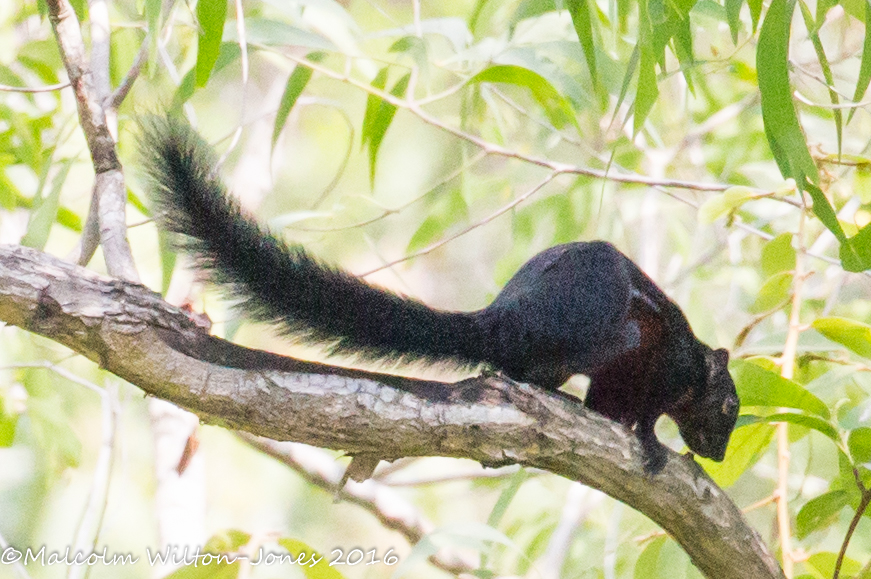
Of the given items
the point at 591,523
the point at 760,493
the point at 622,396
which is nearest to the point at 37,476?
the point at 622,396

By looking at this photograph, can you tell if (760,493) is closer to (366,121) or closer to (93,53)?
(366,121)

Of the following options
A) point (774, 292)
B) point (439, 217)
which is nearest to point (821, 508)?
point (774, 292)

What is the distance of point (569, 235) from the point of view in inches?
113

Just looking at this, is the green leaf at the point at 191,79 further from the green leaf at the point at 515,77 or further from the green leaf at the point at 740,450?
the green leaf at the point at 740,450

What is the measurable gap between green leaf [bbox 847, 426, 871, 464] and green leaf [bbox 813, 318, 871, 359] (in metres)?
0.21

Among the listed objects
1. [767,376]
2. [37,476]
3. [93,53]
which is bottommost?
[37,476]

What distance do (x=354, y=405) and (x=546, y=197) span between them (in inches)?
73.9

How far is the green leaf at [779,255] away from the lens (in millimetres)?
2027

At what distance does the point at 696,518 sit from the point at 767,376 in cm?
33

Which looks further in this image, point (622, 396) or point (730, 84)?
point (730, 84)

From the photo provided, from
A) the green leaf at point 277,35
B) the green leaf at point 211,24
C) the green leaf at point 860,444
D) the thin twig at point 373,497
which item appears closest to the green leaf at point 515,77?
the green leaf at point 277,35

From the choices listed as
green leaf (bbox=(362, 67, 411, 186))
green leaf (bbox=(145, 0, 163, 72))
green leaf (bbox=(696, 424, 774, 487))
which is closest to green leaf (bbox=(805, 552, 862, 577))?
green leaf (bbox=(696, 424, 774, 487))

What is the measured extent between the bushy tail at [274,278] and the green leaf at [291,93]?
632 mm

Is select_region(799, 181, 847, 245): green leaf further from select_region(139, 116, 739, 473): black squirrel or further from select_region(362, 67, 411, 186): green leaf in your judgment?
select_region(362, 67, 411, 186): green leaf
